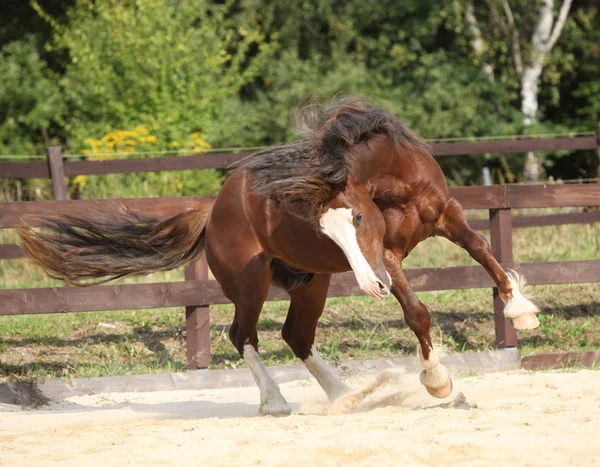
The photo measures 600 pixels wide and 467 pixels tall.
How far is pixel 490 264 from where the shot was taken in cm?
508

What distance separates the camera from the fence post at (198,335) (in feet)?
21.5

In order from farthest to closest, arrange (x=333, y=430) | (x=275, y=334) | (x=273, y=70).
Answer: (x=273, y=70)
(x=275, y=334)
(x=333, y=430)

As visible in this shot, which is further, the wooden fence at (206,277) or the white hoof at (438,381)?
the wooden fence at (206,277)

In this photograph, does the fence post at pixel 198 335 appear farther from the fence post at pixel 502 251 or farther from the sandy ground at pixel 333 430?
the fence post at pixel 502 251

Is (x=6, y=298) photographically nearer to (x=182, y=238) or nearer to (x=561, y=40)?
(x=182, y=238)

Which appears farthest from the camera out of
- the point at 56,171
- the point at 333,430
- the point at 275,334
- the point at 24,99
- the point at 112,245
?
the point at 24,99

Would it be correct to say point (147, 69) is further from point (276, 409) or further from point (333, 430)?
point (333, 430)

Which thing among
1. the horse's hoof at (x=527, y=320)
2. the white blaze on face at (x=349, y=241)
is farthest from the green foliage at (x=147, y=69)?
the horse's hoof at (x=527, y=320)

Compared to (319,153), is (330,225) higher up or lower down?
lower down

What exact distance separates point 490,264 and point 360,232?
0.87m

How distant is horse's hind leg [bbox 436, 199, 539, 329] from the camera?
196 inches

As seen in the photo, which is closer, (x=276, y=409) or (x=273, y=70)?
(x=276, y=409)

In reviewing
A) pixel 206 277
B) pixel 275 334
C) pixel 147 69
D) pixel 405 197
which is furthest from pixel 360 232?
pixel 147 69

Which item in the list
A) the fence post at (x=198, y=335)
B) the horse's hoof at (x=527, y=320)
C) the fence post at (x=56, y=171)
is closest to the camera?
the horse's hoof at (x=527, y=320)
